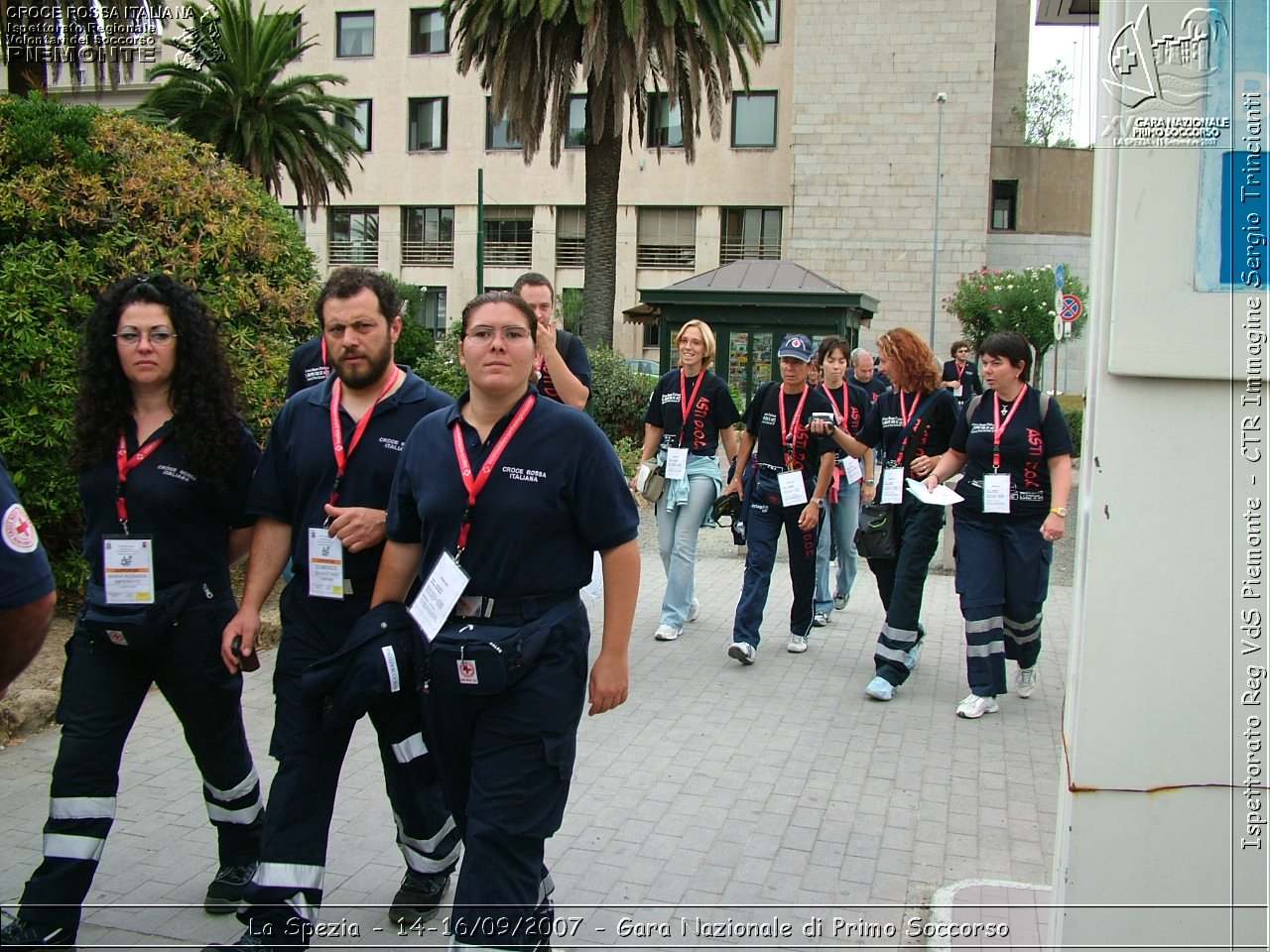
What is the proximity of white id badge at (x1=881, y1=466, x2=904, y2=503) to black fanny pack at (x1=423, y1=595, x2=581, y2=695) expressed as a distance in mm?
4191

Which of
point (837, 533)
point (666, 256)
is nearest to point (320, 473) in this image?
point (837, 533)

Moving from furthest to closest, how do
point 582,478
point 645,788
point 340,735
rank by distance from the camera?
1. point 645,788
2. point 340,735
3. point 582,478

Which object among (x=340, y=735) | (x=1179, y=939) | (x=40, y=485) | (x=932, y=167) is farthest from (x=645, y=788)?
(x=932, y=167)

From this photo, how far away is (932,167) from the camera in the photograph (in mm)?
43531

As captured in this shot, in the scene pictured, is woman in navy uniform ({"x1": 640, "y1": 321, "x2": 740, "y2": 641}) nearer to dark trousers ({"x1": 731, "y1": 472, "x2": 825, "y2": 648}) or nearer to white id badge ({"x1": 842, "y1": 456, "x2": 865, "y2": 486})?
dark trousers ({"x1": 731, "y1": 472, "x2": 825, "y2": 648})

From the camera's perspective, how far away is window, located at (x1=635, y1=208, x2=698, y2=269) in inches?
1845

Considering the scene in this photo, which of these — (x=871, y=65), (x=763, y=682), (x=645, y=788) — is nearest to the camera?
(x=645, y=788)

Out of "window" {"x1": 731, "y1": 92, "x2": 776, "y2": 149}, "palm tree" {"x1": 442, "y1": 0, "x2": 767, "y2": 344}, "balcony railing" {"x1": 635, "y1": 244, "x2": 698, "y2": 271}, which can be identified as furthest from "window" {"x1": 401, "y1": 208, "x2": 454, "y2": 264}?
"palm tree" {"x1": 442, "y1": 0, "x2": 767, "y2": 344}

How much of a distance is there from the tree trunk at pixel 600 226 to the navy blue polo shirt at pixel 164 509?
18901 mm

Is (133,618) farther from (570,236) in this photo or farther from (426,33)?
(426,33)

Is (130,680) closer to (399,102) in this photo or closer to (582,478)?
(582,478)

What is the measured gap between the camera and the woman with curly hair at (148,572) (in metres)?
3.59

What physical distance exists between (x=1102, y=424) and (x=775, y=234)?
147ft

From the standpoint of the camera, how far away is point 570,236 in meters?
48.5
